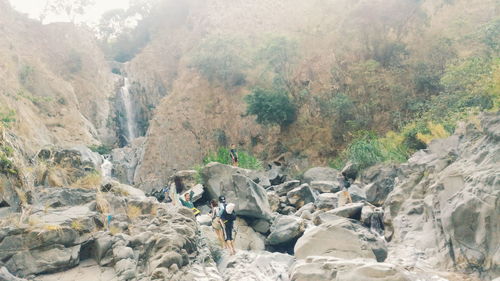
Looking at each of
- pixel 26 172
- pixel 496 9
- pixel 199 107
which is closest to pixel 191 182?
pixel 26 172

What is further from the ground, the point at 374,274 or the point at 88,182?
the point at 88,182

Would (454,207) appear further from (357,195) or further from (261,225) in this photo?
(357,195)

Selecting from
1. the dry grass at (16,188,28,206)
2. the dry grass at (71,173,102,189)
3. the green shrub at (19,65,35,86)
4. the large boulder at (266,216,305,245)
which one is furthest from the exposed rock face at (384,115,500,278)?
the green shrub at (19,65,35,86)

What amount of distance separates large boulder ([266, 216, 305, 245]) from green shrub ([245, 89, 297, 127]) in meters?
15.6

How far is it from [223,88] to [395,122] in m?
14.6

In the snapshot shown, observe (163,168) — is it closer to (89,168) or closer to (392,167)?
(89,168)

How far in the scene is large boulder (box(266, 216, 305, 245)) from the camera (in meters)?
11.3

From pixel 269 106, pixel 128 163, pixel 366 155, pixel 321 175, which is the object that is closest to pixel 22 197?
pixel 366 155

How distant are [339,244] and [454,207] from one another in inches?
95.0

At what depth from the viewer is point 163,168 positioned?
98.1ft

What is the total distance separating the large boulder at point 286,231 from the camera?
1130cm

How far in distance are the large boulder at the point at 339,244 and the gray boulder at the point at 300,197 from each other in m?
6.46

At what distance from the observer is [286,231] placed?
37.1 ft

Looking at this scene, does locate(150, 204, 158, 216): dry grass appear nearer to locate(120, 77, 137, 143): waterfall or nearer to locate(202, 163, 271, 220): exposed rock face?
locate(202, 163, 271, 220): exposed rock face
